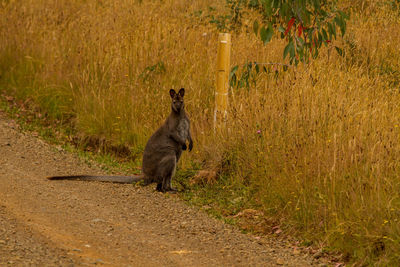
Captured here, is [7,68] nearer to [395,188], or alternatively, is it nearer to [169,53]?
[169,53]

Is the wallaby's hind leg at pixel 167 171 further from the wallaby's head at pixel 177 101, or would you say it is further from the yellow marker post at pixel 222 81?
the yellow marker post at pixel 222 81

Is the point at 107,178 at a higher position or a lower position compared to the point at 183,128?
lower

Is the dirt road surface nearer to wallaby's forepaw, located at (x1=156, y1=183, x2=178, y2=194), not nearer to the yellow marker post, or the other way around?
wallaby's forepaw, located at (x1=156, y1=183, x2=178, y2=194)

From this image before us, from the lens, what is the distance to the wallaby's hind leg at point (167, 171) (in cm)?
769

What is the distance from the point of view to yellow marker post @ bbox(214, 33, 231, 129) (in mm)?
8219

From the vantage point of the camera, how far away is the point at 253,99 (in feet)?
26.0

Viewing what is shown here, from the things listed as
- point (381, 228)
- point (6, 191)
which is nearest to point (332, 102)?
point (381, 228)

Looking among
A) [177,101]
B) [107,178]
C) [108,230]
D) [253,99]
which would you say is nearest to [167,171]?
[107,178]

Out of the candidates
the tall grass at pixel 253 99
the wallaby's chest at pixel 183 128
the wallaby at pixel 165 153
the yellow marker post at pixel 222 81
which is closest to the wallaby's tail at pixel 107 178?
the wallaby at pixel 165 153

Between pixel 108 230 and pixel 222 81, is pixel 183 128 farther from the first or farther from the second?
pixel 108 230

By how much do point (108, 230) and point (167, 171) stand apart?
1815mm

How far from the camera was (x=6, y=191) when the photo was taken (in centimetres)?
707

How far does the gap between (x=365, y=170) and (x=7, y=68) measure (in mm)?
8785

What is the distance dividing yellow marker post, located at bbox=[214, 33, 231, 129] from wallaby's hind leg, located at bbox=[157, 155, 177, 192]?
2.88 feet
